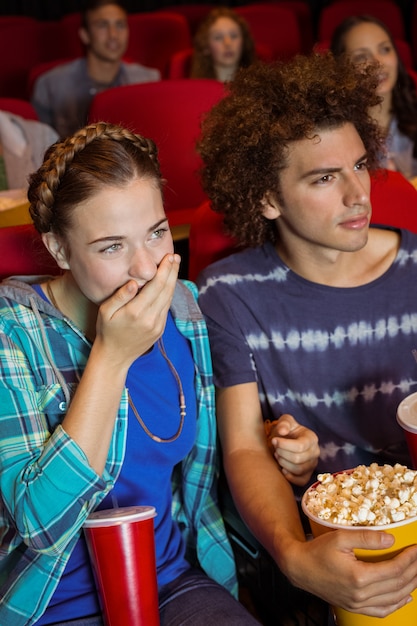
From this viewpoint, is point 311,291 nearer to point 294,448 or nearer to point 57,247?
point 294,448

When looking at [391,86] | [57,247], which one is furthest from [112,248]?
[391,86]

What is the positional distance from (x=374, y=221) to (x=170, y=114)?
1.42 m

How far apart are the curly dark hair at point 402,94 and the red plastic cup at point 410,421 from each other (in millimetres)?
2324

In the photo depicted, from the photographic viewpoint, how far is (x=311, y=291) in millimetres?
1658

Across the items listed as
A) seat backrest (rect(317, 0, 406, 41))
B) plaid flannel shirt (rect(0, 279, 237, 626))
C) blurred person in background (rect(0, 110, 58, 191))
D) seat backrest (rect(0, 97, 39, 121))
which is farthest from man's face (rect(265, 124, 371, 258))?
seat backrest (rect(317, 0, 406, 41))

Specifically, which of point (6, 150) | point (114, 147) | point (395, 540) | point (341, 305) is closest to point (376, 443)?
point (341, 305)

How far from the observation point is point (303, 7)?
5.91 m

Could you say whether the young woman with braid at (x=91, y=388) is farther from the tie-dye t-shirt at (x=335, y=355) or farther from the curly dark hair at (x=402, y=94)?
the curly dark hair at (x=402, y=94)

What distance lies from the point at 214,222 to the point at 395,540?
2.95 ft

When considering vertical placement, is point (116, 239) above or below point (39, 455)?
above

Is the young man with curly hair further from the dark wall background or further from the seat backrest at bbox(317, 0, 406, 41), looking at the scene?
the dark wall background

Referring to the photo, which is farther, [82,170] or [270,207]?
[270,207]

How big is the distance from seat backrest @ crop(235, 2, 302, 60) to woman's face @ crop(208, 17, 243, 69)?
0.76 meters

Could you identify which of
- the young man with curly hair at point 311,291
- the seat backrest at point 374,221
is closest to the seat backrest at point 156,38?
the seat backrest at point 374,221
